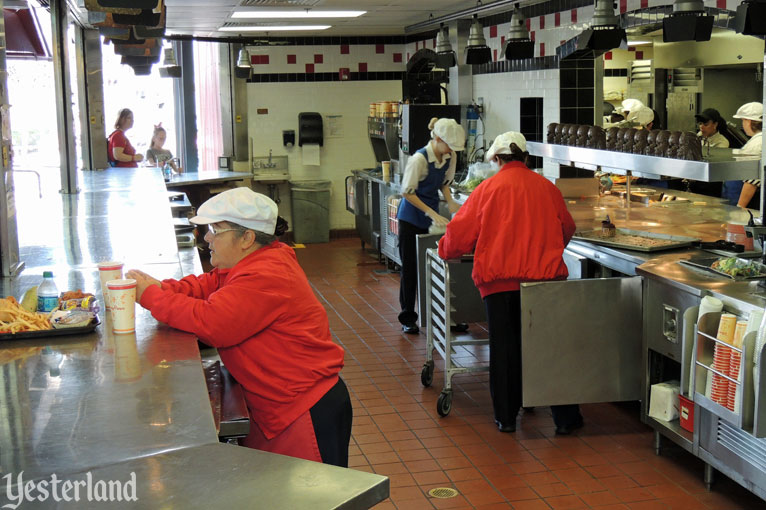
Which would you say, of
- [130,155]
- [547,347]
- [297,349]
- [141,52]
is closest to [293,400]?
[297,349]

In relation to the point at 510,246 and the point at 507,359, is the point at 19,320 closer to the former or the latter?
the point at 510,246

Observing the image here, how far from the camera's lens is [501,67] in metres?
9.83

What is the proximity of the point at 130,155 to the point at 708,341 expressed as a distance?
27.4 feet

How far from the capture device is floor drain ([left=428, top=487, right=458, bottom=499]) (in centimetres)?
417

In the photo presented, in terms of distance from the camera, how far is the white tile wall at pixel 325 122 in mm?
12859

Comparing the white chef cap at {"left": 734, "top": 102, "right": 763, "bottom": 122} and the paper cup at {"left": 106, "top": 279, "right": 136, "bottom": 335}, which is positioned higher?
the white chef cap at {"left": 734, "top": 102, "right": 763, "bottom": 122}

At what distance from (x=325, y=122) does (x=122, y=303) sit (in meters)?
10.5

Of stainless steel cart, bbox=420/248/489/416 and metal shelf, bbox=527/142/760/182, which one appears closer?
metal shelf, bbox=527/142/760/182

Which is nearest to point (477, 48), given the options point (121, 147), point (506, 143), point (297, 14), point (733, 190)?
point (297, 14)

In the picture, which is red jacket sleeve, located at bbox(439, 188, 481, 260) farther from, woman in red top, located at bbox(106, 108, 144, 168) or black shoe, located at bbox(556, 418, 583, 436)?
woman in red top, located at bbox(106, 108, 144, 168)

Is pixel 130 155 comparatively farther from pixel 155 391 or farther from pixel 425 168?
pixel 155 391

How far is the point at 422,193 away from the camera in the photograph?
7.04m

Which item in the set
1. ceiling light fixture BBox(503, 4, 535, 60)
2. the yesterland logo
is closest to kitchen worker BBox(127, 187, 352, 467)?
the yesterland logo

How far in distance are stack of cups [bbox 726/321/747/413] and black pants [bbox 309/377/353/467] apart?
1758 mm
